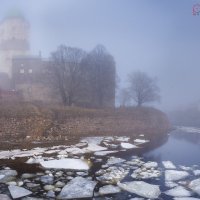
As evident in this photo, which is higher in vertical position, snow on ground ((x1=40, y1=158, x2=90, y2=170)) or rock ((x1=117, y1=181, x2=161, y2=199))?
snow on ground ((x1=40, y1=158, x2=90, y2=170))

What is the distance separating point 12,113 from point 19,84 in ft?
82.6

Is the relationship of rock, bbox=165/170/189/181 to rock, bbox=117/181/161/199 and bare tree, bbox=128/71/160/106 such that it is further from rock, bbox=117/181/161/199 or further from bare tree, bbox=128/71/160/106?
bare tree, bbox=128/71/160/106

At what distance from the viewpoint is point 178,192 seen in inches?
403

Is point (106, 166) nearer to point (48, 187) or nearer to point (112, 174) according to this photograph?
point (112, 174)

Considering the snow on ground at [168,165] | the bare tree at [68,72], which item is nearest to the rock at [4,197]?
the snow on ground at [168,165]

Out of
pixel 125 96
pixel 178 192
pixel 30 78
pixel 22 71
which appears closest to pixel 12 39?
pixel 22 71

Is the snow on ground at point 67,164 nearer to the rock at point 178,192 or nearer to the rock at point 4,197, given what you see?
the rock at point 4,197

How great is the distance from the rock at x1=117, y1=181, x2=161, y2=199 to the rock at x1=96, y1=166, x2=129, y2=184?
61 cm

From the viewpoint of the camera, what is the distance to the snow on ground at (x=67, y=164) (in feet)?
43.7

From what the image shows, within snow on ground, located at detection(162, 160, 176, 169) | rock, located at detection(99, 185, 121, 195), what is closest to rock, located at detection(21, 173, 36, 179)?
rock, located at detection(99, 185, 121, 195)

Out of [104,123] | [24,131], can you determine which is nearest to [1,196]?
[24,131]

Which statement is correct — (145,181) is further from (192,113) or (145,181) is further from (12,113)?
(192,113)

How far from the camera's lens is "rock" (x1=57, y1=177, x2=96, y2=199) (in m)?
9.64

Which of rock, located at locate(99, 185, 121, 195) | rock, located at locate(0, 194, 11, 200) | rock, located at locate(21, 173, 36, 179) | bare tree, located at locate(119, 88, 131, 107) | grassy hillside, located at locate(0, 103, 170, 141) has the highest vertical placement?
bare tree, located at locate(119, 88, 131, 107)
